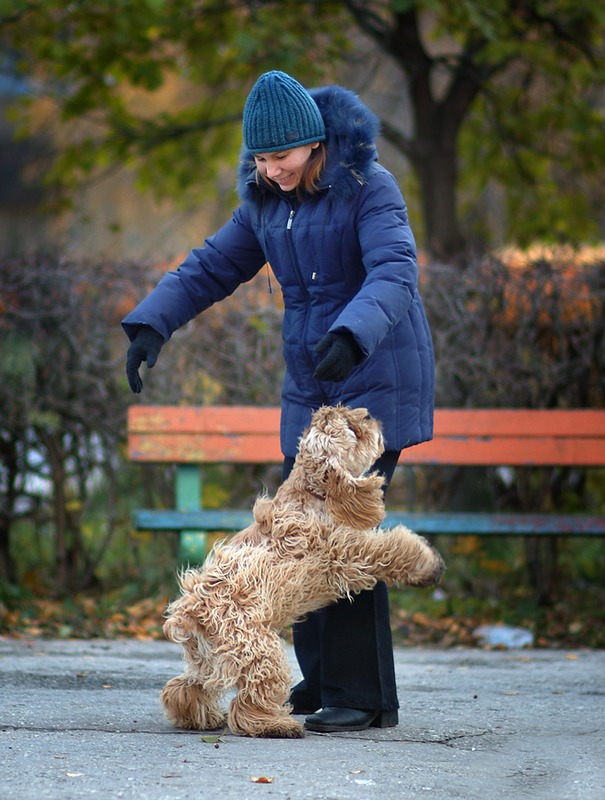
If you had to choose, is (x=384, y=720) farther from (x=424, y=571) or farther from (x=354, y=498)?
(x=354, y=498)

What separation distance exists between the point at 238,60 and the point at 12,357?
329 cm

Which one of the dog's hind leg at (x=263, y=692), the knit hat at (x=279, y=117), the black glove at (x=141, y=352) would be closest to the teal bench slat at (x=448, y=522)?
the black glove at (x=141, y=352)

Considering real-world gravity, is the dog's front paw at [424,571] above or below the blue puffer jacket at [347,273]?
below

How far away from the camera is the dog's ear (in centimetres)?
334

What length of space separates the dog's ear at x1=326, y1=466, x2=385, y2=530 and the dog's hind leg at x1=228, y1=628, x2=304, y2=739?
16.8 inches

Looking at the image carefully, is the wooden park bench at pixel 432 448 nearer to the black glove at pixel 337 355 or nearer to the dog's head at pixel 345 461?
the dog's head at pixel 345 461

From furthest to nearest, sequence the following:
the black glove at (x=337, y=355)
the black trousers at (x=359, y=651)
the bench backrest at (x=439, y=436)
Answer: the bench backrest at (x=439, y=436) → the black trousers at (x=359, y=651) → the black glove at (x=337, y=355)

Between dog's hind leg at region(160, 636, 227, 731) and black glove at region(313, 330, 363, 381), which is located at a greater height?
black glove at region(313, 330, 363, 381)

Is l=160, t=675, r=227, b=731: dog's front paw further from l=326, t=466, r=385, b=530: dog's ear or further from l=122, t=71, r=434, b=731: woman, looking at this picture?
l=326, t=466, r=385, b=530: dog's ear

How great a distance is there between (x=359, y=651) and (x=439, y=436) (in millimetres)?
2549

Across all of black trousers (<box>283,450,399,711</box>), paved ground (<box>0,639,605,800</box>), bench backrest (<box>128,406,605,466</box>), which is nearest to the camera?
paved ground (<box>0,639,605,800</box>)

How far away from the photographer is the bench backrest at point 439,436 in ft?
19.7

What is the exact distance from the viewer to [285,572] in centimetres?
339

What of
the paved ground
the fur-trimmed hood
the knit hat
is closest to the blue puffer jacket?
the fur-trimmed hood
